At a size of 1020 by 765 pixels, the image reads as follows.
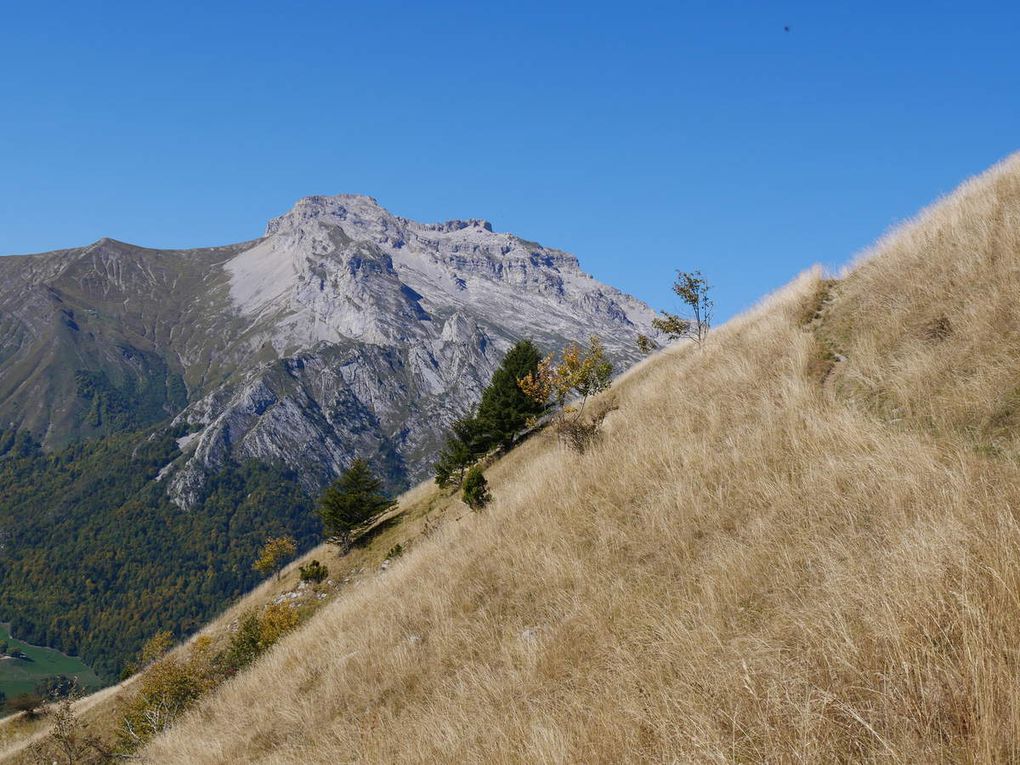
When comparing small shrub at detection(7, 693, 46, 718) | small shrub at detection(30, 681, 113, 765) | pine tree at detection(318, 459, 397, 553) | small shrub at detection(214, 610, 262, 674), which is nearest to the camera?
small shrub at detection(30, 681, 113, 765)

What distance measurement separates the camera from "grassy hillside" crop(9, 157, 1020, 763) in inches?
145

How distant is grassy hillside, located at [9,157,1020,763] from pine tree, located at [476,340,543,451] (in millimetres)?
22083

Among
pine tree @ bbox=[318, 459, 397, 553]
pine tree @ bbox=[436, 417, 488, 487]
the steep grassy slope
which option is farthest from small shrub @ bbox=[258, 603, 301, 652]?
pine tree @ bbox=[436, 417, 488, 487]

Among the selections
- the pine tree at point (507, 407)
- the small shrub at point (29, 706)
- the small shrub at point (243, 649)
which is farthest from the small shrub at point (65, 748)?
the pine tree at point (507, 407)

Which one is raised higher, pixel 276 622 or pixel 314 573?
pixel 314 573

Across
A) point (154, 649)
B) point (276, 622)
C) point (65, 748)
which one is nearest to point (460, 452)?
point (276, 622)

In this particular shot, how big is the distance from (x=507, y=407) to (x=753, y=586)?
101 ft

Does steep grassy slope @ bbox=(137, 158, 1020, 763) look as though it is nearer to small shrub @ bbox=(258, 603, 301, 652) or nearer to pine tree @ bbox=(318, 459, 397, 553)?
small shrub @ bbox=(258, 603, 301, 652)

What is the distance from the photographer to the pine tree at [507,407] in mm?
35906

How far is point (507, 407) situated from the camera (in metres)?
36.3

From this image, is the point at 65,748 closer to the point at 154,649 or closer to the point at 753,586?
the point at 753,586

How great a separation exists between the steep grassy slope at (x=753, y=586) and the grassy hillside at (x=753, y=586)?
3 centimetres

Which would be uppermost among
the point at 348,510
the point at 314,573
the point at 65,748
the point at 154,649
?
the point at 348,510

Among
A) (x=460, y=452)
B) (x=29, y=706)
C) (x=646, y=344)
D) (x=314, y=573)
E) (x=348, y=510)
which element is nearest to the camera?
(x=646, y=344)
